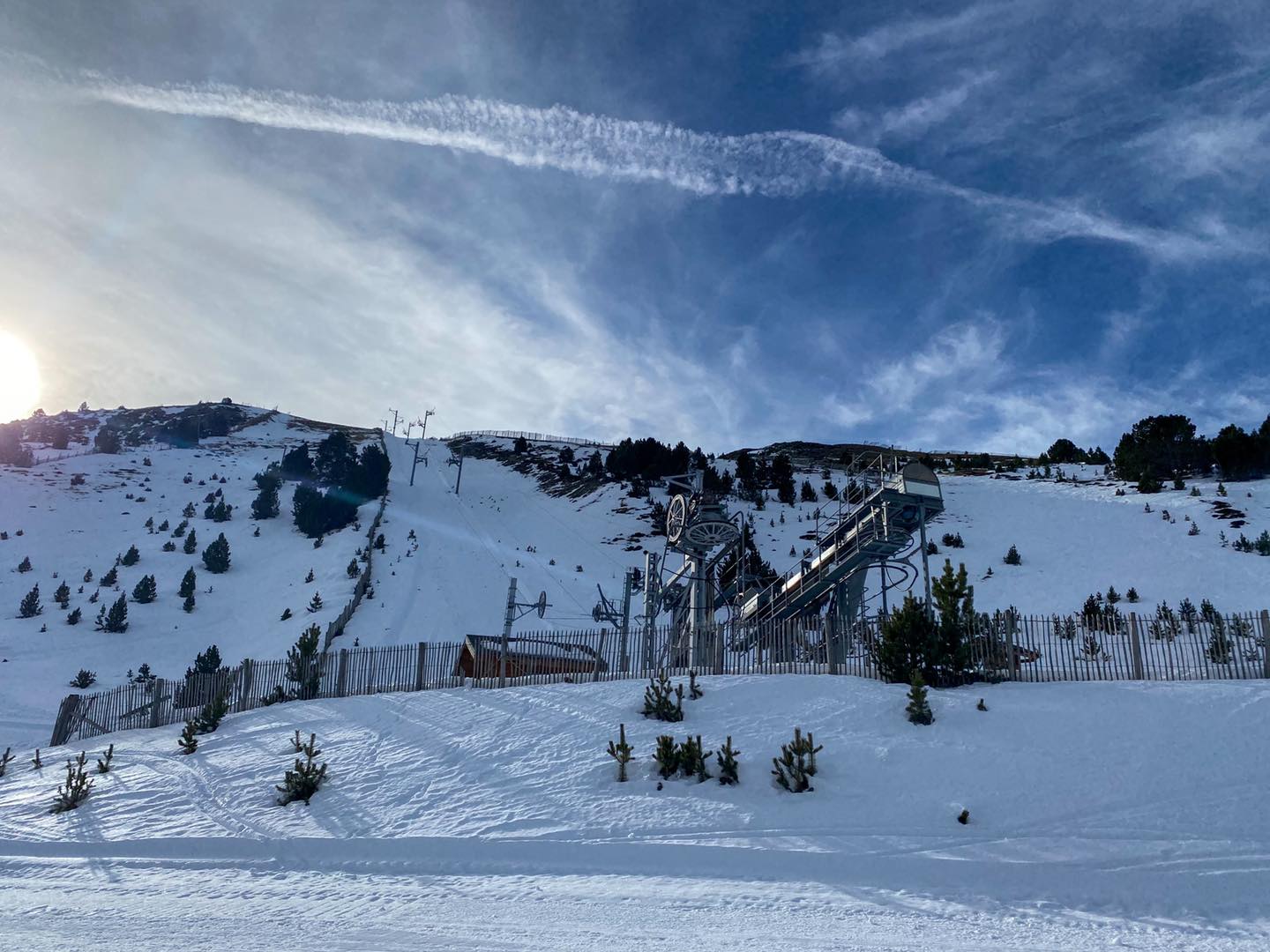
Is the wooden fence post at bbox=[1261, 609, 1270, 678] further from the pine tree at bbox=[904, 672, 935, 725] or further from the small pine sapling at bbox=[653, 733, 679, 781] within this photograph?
the small pine sapling at bbox=[653, 733, 679, 781]

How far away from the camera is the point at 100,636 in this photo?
36062 millimetres

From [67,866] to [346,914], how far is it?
6344 mm

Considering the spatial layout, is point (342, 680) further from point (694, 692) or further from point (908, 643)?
point (908, 643)

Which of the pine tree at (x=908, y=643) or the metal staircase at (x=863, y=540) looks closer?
the pine tree at (x=908, y=643)

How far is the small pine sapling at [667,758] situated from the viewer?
1320 cm

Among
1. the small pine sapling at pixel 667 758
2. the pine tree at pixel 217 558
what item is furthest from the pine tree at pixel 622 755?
the pine tree at pixel 217 558

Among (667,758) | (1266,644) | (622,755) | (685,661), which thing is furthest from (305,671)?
(1266,644)

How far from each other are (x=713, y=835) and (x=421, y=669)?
12.7 m

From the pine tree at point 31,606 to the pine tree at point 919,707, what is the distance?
139 ft

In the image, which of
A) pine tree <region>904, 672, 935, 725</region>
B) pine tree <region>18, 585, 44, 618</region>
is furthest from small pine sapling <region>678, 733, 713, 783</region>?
pine tree <region>18, 585, 44, 618</region>

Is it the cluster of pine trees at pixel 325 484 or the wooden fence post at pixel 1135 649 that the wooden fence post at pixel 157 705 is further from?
the cluster of pine trees at pixel 325 484

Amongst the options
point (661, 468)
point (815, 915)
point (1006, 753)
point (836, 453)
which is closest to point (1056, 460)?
point (836, 453)

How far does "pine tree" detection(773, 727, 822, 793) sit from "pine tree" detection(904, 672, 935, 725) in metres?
2.66

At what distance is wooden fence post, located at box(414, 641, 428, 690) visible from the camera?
70.3ft
